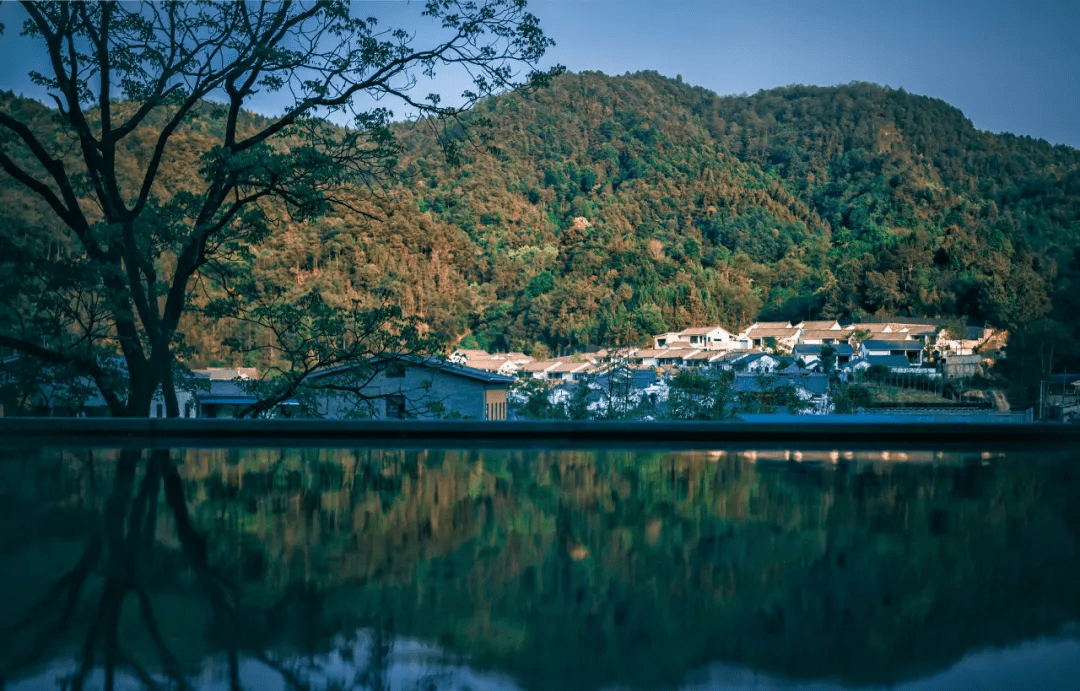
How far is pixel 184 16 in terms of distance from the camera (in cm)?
686

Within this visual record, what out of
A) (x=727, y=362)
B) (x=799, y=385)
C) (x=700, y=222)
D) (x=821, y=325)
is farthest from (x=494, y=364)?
(x=700, y=222)

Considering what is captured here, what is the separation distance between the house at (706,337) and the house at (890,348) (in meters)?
8.13

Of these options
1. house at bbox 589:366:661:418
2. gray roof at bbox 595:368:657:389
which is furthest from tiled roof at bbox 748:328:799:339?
house at bbox 589:366:661:418

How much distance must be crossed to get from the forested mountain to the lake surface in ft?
50.4

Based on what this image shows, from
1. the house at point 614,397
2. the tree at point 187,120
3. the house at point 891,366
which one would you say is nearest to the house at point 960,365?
the house at point 891,366

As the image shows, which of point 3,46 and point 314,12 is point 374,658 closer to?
point 314,12

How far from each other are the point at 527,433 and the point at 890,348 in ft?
90.8

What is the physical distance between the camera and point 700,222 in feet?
152

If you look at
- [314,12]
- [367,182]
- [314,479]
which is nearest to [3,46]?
[314,12]

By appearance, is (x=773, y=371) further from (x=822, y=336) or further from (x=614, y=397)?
(x=822, y=336)

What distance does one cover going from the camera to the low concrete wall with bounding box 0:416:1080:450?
2.09 metres

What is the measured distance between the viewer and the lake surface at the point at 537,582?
0.77 meters

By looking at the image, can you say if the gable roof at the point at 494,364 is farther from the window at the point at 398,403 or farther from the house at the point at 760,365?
the window at the point at 398,403

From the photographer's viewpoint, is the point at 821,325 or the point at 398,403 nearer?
the point at 398,403
